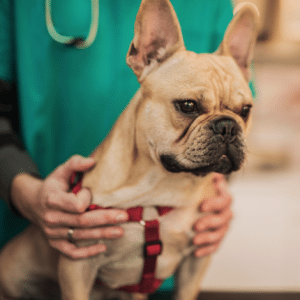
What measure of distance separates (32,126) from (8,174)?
0.56 ft

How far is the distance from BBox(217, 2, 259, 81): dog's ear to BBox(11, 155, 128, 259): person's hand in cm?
43

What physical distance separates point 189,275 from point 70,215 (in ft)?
1.23

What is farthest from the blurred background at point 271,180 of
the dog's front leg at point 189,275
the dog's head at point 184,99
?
the dog's head at point 184,99

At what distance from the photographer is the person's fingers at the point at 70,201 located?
70 centimetres

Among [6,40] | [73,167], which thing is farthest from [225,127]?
[6,40]

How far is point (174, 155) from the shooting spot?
66cm

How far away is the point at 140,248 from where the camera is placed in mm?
756

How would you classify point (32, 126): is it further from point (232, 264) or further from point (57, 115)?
point (232, 264)

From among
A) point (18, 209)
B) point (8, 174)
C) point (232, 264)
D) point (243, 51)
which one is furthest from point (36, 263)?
point (232, 264)

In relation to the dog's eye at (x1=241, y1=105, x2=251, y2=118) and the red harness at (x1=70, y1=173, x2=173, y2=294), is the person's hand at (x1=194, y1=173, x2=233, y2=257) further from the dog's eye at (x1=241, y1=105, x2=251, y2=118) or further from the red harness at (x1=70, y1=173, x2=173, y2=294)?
the dog's eye at (x1=241, y1=105, x2=251, y2=118)

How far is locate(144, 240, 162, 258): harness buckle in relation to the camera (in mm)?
746

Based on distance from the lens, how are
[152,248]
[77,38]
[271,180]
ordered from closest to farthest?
[152,248], [77,38], [271,180]

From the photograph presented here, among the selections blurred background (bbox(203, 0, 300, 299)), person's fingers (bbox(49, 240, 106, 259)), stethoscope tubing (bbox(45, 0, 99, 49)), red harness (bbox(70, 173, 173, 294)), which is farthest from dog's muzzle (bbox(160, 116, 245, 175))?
blurred background (bbox(203, 0, 300, 299))

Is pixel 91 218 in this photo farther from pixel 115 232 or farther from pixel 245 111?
pixel 245 111
